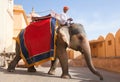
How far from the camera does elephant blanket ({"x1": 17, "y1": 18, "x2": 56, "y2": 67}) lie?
915 cm

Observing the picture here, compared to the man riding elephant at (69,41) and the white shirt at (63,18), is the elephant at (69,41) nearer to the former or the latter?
the man riding elephant at (69,41)

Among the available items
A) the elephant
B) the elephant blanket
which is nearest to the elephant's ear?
the elephant

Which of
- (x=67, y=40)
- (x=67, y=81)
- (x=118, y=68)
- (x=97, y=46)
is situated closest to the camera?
(x=67, y=81)

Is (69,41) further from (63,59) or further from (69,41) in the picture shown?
(63,59)

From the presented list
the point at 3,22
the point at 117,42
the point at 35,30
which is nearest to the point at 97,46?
the point at 117,42

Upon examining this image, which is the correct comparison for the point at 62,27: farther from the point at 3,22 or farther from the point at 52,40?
the point at 3,22

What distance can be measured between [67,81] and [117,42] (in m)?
14.0

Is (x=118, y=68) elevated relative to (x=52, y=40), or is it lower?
lower

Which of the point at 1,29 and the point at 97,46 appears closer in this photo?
the point at 1,29

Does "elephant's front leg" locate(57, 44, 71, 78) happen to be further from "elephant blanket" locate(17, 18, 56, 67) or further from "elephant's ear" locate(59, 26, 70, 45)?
"elephant's ear" locate(59, 26, 70, 45)

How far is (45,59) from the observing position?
9312 millimetres

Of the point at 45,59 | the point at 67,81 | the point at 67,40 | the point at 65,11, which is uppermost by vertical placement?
the point at 65,11

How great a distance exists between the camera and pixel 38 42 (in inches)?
376

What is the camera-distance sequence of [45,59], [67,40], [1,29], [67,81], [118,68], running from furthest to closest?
[1,29] → [118,68] → [45,59] → [67,40] → [67,81]
